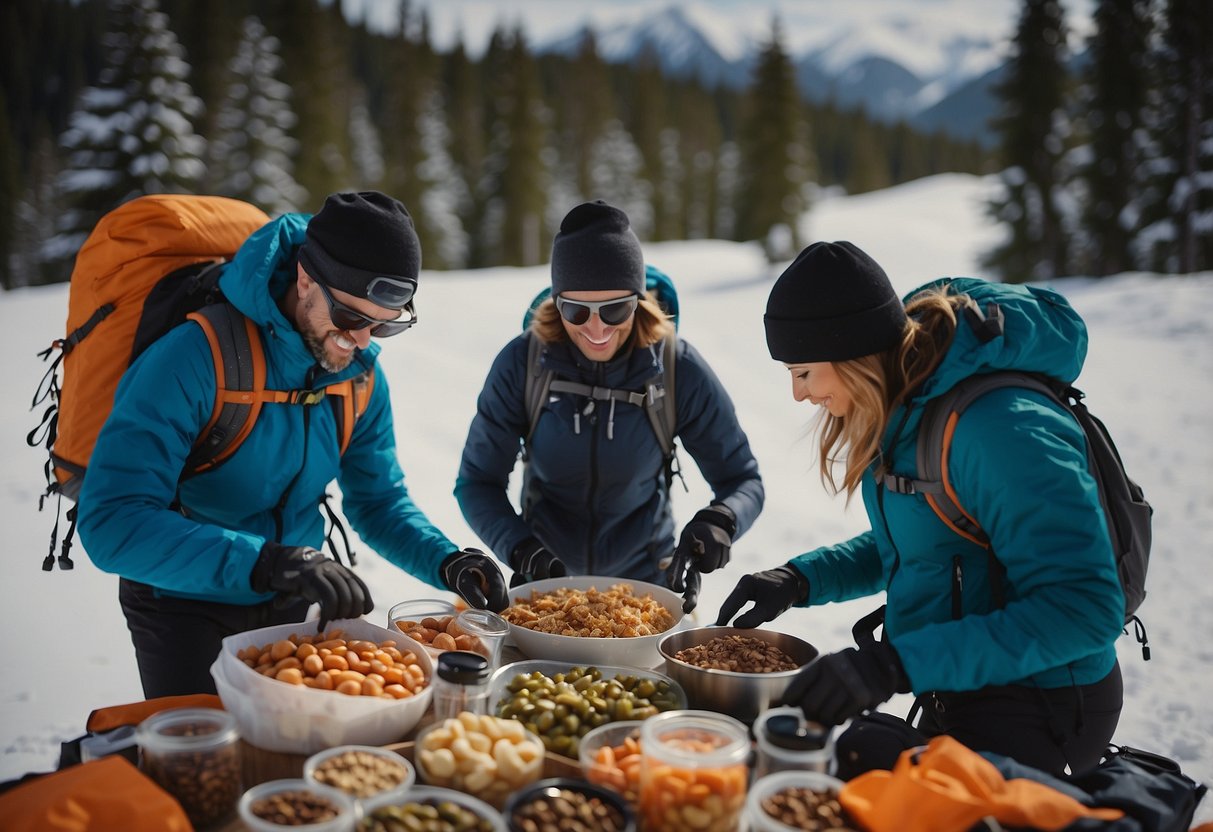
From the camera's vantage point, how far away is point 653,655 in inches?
102

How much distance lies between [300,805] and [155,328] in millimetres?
1817

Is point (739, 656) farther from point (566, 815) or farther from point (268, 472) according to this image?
point (268, 472)

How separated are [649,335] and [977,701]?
183 centimetres

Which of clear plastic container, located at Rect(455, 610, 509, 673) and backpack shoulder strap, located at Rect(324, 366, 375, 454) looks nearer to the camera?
clear plastic container, located at Rect(455, 610, 509, 673)

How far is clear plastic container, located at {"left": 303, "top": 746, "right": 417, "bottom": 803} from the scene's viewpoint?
1692 mm

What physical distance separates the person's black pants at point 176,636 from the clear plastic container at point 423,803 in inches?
62.0

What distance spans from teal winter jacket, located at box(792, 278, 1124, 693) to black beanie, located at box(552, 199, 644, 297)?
1.37 metres

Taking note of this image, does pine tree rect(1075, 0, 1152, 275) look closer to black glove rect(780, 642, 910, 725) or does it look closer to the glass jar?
black glove rect(780, 642, 910, 725)

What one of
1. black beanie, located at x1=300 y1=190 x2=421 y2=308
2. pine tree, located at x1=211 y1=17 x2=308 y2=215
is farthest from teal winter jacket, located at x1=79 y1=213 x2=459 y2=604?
pine tree, located at x1=211 y1=17 x2=308 y2=215

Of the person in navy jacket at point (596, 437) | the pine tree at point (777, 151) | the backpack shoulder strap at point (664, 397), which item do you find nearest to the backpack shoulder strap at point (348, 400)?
the person in navy jacket at point (596, 437)

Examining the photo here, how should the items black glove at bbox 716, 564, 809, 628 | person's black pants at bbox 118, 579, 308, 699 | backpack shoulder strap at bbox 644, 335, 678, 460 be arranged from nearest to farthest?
black glove at bbox 716, 564, 809, 628, person's black pants at bbox 118, 579, 308, 699, backpack shoulder strap at bbox 644, 335, 678, 460

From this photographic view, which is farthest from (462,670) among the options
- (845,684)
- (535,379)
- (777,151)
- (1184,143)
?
(1184,143)

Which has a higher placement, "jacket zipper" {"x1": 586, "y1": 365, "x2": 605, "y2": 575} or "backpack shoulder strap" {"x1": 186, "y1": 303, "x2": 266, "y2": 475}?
"backpack shoulder strap" {"x1": 186, "y1": 303, "x2": 266, "y2": 475}

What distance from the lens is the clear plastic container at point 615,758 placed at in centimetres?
180
